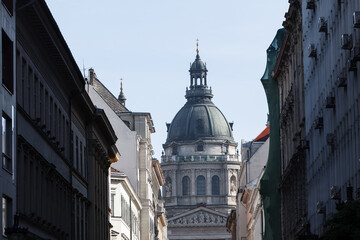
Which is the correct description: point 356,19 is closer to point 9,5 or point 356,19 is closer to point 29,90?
point 9,5

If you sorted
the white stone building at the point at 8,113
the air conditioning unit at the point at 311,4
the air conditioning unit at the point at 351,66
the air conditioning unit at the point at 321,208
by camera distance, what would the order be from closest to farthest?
the white stone building at the point at 8,113, the air conditioning unit at the point at 351,66, the air conditioning unit at the point at 321,208, the air conditioning unit at the point at 311,4

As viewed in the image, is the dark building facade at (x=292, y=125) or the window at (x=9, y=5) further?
the dark building facade at (x=292, y=125)

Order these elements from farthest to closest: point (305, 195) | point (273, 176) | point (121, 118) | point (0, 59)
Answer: point (121, 118)
point (273, 176)
point (305, 195)
point (0, 59)

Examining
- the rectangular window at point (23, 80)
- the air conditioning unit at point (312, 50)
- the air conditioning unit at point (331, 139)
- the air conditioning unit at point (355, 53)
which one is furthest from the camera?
the air conditioning unit at point (312, 50)

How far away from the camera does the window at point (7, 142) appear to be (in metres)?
29.3

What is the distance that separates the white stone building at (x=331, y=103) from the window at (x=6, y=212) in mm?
7416

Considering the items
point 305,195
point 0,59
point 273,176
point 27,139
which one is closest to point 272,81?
point 273,176

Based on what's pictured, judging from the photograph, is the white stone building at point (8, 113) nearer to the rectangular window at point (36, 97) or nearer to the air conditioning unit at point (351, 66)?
the rectangular window at point (36, 97)

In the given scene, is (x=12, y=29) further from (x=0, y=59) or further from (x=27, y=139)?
(x=27, y=139)

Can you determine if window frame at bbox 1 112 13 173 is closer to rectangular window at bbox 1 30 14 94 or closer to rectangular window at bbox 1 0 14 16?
rectangular window at bbox 1 30 14 94

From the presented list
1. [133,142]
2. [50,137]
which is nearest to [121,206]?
[133,142]

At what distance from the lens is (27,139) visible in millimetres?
33938

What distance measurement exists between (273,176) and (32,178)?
3081 centimetres

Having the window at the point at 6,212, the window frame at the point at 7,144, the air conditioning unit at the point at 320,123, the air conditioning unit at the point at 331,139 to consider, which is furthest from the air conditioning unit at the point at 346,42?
the window at the point at 6,212
